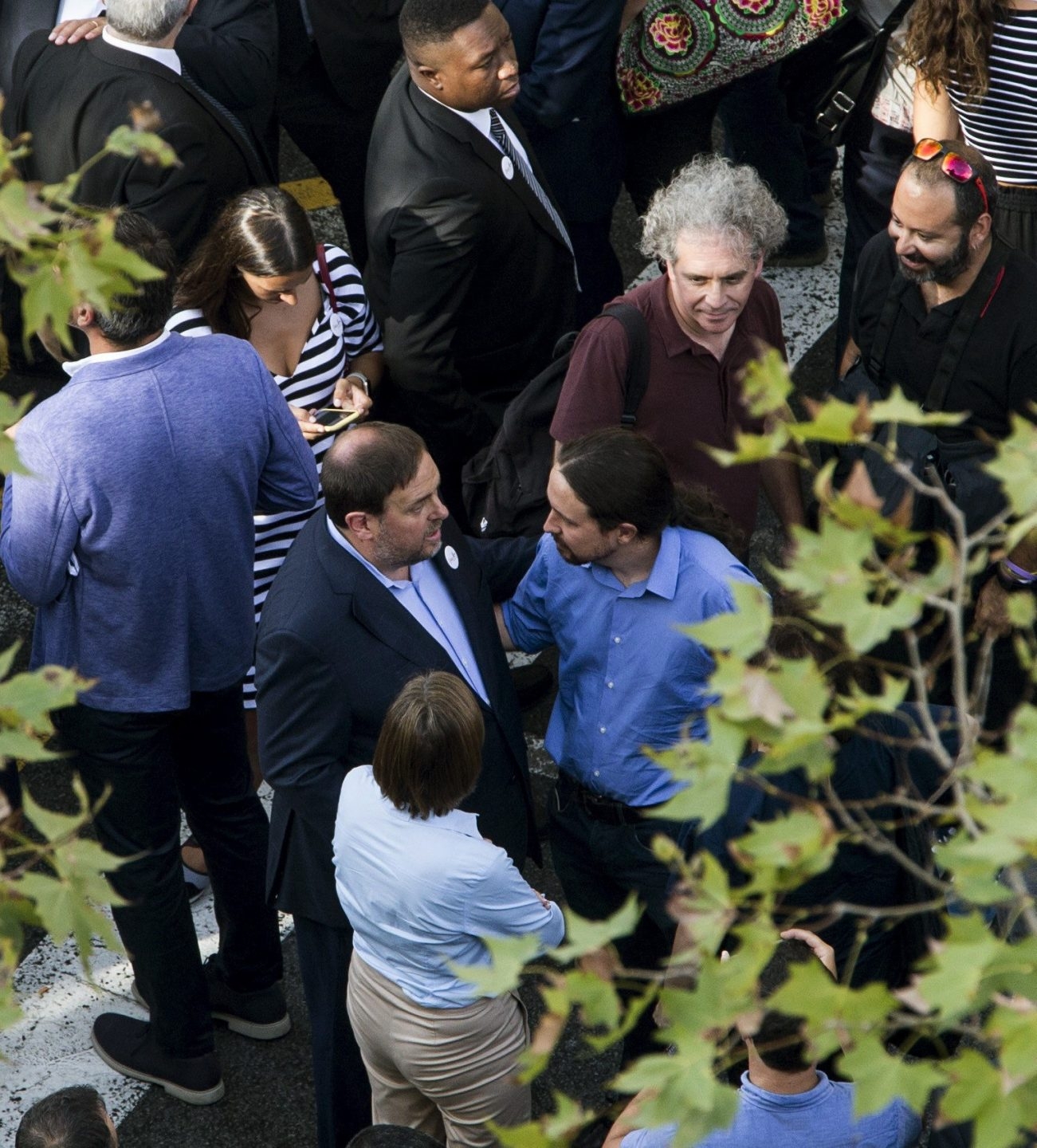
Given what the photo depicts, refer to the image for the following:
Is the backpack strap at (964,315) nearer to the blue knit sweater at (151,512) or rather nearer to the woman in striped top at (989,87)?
the woman in striped top at (989,87)

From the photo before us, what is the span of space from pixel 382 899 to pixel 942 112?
3.01 metres

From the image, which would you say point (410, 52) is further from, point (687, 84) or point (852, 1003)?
point (852, 1003)

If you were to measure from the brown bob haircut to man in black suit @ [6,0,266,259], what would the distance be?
2.13 m

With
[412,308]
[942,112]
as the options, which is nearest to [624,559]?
[412,308]

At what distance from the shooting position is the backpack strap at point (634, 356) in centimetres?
404

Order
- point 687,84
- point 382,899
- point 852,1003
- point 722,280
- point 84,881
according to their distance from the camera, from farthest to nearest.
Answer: point 687,84 < point 722,280 < point 382,899 < point 84,881 < point 852,1003

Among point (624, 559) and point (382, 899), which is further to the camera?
point (624, 559)

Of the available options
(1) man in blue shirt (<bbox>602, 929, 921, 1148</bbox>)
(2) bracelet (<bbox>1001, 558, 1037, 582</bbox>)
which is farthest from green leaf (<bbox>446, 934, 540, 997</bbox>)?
(2) bracelet (<bbox>1001, 558, 1037, 582</bbox>)

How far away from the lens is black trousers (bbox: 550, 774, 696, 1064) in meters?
3.61

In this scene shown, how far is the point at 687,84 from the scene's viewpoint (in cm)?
551

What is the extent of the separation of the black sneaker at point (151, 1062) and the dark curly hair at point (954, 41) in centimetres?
341

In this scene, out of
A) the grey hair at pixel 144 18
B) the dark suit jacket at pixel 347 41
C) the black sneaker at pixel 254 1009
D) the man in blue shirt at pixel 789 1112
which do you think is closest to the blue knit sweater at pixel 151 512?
the black sneaker at pixel 254 1009

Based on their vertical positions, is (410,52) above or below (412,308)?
above

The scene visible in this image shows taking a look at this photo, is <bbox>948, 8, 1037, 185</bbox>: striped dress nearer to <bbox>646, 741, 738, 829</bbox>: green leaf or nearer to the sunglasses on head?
the sunglasses on head
